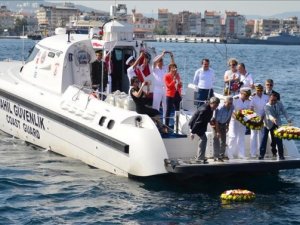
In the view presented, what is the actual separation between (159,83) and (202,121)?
6.96ft

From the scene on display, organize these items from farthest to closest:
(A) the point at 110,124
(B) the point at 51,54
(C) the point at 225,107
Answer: (B) the point at 51,54, (A) the point at 110,124, (C) the point at 225,107

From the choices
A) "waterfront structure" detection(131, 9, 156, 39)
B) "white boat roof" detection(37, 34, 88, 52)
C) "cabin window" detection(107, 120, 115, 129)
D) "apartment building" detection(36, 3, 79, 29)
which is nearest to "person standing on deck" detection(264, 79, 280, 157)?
"cabin window" detection(107, 120, 115, 129)

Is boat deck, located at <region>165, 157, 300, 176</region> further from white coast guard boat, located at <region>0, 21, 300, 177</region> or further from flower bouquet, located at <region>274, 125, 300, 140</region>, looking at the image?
flower bouquet, located at <region>274, 125, 300, 140</region>

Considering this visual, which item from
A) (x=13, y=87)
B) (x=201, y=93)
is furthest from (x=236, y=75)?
(x=13, y=87)

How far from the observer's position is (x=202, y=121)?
13.6 m

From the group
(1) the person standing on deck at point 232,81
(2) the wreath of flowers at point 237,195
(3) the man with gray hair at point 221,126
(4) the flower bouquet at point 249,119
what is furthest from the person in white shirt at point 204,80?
(2) the wreath of flowers at point 237,195

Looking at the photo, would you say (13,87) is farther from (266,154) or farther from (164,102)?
(266,154)

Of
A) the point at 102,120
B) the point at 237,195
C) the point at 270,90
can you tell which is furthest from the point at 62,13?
the point at 237,195

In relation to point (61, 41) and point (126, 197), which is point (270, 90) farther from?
point (61, 41)

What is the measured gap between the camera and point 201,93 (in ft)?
52.9

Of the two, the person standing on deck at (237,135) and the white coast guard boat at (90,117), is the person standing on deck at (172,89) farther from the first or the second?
the person standing on deck at (237,135)

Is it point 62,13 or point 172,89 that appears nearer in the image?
point 172,89

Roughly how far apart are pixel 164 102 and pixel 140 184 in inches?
91.0

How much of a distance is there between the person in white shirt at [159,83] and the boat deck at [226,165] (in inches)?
85.0
